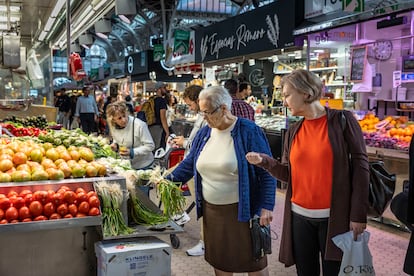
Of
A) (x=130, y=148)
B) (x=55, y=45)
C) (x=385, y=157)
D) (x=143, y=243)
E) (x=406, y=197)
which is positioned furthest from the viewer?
(x=55, y=45)

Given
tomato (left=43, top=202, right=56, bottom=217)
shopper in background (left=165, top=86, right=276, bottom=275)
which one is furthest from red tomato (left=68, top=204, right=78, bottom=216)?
shopper in background (left=165, top=86, right=276, bottom=275)

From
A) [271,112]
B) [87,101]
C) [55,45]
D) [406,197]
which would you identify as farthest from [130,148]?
[55,45]

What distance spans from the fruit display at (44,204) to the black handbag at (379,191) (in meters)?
1.68

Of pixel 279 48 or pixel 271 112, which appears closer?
pixel 279 48

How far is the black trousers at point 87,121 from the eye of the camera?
48.0ft

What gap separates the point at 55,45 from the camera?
1675 centimetres

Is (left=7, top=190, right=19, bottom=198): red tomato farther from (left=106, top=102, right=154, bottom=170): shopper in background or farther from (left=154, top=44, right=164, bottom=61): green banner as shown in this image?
(left=154, top=44, right=164, bottom=61): green banner

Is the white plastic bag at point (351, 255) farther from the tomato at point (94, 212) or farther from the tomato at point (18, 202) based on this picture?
the tomato at point (18, 202)

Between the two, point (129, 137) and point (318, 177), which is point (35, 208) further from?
point (129, 137)

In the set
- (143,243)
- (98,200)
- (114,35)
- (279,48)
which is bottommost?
(143,243)

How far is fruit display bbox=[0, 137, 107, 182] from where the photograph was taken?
3383 mm

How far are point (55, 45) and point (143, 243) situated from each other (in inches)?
592

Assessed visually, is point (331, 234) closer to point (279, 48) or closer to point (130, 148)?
point (130, 148)

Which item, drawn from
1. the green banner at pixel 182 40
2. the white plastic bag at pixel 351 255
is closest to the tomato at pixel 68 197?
the white plastic bag at pixel 351 255
